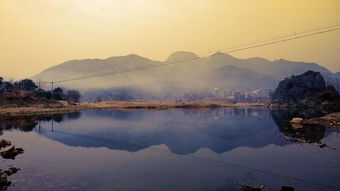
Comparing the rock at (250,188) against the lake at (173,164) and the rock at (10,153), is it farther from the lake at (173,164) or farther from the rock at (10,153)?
the rock at (10,153)

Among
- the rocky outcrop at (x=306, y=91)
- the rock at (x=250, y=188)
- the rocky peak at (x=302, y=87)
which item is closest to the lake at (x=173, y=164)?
the rock at (x=250, y=188)

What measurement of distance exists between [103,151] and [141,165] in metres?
9.64

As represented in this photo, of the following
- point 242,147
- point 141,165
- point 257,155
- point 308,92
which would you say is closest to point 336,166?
point 257,155

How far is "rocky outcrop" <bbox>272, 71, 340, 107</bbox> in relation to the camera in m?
144

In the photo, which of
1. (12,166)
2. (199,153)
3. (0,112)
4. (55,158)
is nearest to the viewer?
(12,166)

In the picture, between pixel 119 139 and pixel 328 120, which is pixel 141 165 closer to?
pixel 119 139

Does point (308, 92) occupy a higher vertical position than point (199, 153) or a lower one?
higher

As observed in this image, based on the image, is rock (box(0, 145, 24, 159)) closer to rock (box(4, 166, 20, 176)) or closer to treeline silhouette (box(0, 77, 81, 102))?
rock (box(4, 166, 20, 176))

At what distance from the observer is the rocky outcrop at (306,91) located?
144 metres

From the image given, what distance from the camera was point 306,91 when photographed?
538 feet

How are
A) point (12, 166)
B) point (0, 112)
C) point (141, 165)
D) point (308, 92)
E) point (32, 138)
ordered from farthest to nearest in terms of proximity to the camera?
point (308, 92) < point (0, 112) < point (32, 138) < point (141, 165) < point (12, 166)

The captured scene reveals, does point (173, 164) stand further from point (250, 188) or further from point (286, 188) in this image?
point (286, 188)

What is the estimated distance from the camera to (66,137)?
4738 cm

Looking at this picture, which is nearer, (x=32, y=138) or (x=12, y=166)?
(x=12, y=166)
